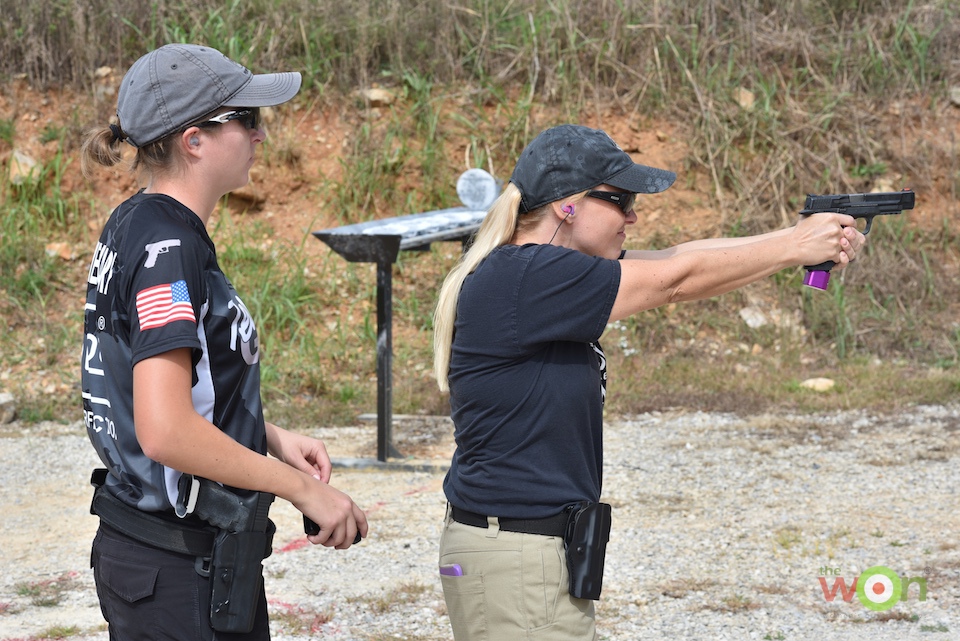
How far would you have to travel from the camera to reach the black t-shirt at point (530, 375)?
200 cm

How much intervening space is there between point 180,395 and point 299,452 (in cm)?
51

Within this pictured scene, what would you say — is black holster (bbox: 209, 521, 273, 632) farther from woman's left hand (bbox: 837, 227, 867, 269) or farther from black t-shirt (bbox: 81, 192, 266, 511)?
woman's left hand (bbox: 837, 227, 867, 269)

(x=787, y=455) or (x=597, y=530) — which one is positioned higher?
(x=597, y=530)

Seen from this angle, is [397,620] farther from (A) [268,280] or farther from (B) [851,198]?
(A) [268,280]

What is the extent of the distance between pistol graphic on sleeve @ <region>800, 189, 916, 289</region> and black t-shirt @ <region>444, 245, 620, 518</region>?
68 centimetres

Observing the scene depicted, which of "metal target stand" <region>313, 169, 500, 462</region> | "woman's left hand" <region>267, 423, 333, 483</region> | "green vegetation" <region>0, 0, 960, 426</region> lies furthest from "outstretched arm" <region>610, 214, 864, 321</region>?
"green vegetation" <region>0, 0, 960, 426</region>

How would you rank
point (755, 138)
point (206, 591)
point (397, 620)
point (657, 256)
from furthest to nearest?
point (755, 138) → point (397, 620) → point (657, 256) → point (206, 591)

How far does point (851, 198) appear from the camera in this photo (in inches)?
96.8

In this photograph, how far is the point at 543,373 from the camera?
205 cm

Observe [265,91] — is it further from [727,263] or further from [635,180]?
[727,263]

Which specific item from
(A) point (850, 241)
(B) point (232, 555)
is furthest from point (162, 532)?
(A) point (850, 241)

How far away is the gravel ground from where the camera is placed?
388 centimetres

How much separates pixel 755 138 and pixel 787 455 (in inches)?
184

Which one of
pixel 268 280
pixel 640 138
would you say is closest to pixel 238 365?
pixel 268 280
